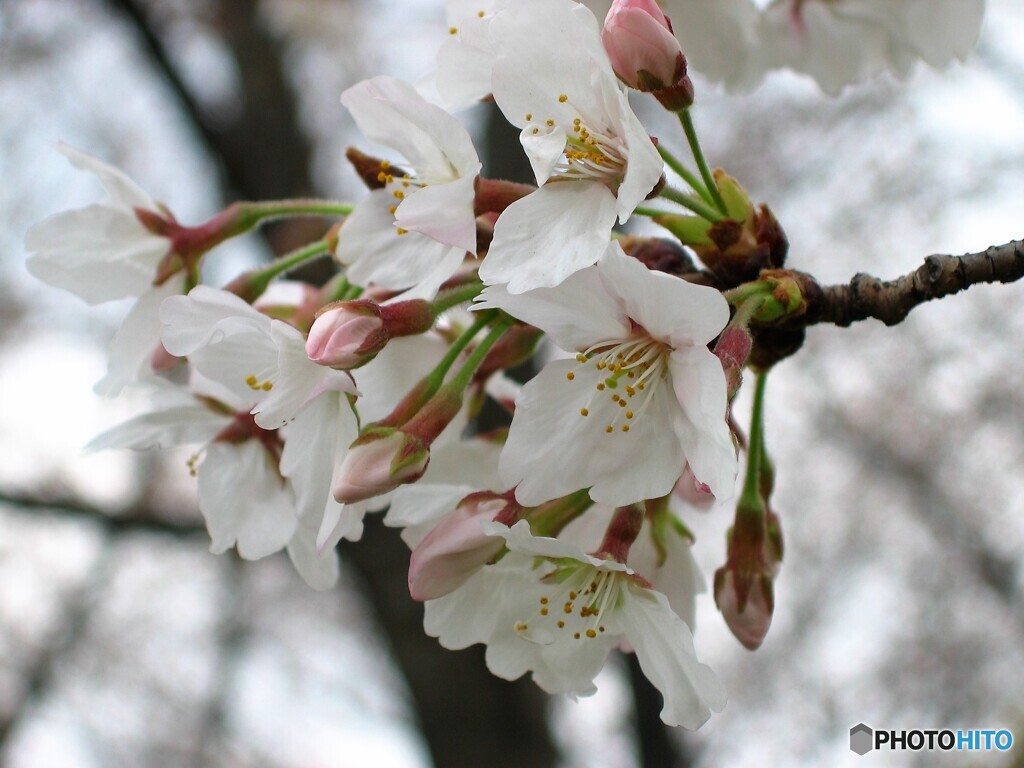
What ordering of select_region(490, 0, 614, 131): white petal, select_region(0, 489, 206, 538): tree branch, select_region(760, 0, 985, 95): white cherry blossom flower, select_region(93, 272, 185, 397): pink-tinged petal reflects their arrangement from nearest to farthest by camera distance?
1. select_region(490, 0, 614, 131): white petal
2. select_region(93, 272, 185, 397): pink-tinged petal
3. select_region(760, 0, 985, 95): white cherry blossom flower
4. select_region(0, 489, 206, 538): tree branch

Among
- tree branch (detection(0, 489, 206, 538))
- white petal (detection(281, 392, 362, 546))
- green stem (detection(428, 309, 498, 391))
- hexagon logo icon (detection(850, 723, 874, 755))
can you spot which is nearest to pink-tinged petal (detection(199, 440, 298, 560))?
white petal (detection(281, 392, 362, 546))

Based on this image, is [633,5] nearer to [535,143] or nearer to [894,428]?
[535,143]

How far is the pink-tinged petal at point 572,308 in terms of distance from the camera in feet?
2.37

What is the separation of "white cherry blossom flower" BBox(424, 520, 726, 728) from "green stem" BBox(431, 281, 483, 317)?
0.73 ft

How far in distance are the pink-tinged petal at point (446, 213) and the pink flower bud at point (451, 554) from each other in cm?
21

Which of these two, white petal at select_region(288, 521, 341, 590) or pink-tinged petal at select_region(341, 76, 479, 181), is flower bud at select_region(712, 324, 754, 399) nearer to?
pink-tinged petal at select_region(341, 76, 479, 181)

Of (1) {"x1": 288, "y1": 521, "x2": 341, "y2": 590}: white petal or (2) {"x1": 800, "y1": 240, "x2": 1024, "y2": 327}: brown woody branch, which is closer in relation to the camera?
(2) {"x1": 800, "y1": 240, "x2": 1024, "y2": 327}: brown woody branch

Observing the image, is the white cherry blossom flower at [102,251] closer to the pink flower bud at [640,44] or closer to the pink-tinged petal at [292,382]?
the pink-tinged petal at [292,382]

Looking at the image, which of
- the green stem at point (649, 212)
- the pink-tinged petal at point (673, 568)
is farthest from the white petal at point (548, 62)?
the pink-tinged petal at point (673, 568)

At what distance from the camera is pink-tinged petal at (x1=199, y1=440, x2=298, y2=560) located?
937 millimetres

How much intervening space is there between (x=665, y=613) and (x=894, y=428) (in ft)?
16.7

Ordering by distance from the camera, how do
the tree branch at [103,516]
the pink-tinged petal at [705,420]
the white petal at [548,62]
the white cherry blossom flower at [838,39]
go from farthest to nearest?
the tree branch at [103,516], the white cherry blossom flower at [838,39], the white petal at [548,62], the pink-tinged petal at [705,420]

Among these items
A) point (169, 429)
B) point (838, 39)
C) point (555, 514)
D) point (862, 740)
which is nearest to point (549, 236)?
point (555, 514)

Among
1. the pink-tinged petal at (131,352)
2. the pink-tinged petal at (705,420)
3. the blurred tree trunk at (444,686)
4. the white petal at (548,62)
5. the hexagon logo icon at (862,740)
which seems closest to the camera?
the pink-tinged petal at (705,420)
